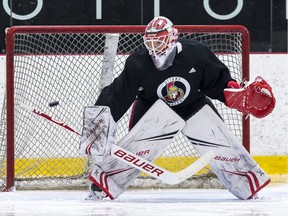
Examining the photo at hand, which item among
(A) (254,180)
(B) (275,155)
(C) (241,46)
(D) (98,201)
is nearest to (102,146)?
(D) (98,201)

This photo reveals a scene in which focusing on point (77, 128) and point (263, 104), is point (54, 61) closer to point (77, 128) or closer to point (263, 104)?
point (77, 128)

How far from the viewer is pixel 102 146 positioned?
241 inches

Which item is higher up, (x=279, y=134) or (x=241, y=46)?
(x=241, y=46)

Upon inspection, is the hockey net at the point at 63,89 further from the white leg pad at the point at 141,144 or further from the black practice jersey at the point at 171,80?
the white leg pad at the point at 141,144

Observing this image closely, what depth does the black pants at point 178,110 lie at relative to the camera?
6.29 metres

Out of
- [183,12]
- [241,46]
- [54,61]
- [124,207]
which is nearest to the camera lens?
[124,207]

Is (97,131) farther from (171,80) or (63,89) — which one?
(63,89)

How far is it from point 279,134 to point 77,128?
4.32 feet

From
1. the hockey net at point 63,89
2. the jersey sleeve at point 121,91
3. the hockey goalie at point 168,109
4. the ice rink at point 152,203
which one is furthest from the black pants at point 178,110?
the hockey net at point 63,89

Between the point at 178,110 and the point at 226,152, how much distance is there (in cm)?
32

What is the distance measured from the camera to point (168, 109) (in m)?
6.21

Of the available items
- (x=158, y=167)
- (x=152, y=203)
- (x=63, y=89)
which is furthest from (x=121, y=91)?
(x=63, y=89)

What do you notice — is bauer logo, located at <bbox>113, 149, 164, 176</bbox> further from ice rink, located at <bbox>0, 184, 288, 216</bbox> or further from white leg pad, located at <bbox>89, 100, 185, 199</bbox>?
ice rink, located at <bbox>0, 184, 288, 216</bbox>

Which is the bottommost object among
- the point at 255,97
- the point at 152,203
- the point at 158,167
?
the point at 152,203
